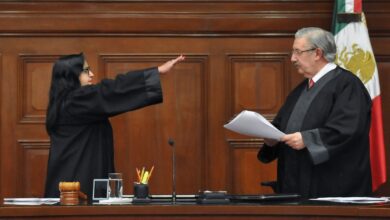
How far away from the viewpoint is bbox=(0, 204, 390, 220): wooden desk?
4352mm

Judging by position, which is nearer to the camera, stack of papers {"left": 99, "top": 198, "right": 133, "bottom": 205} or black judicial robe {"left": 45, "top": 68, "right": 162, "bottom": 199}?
stack of papers {"left": 99, "top": 198, "right": 133, "bottom": 205}

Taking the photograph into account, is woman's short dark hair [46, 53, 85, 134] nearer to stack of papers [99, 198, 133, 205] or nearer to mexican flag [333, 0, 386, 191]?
stack of papers [99, 198, 133, 205]

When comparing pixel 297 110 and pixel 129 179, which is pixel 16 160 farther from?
pixel 297 110

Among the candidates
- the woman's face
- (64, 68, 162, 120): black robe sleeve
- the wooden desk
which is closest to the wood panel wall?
the woman's face

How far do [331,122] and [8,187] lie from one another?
2.99 meters

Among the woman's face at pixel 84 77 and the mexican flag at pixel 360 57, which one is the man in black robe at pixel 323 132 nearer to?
the woman's face at pixel 84 77

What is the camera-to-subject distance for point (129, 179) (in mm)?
7418

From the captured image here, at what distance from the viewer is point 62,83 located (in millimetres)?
6008

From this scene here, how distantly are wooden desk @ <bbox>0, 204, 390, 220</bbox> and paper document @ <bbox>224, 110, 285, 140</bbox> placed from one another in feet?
2.83

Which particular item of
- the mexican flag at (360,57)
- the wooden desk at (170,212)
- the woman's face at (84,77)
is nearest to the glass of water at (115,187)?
the wooden desk at (170,212)

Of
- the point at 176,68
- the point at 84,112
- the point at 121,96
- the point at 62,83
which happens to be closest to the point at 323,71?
the point at 121,96

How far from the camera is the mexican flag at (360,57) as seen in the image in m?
7.04

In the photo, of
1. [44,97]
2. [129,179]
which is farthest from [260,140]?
[44,97]

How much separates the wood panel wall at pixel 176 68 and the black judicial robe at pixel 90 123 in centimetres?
140
